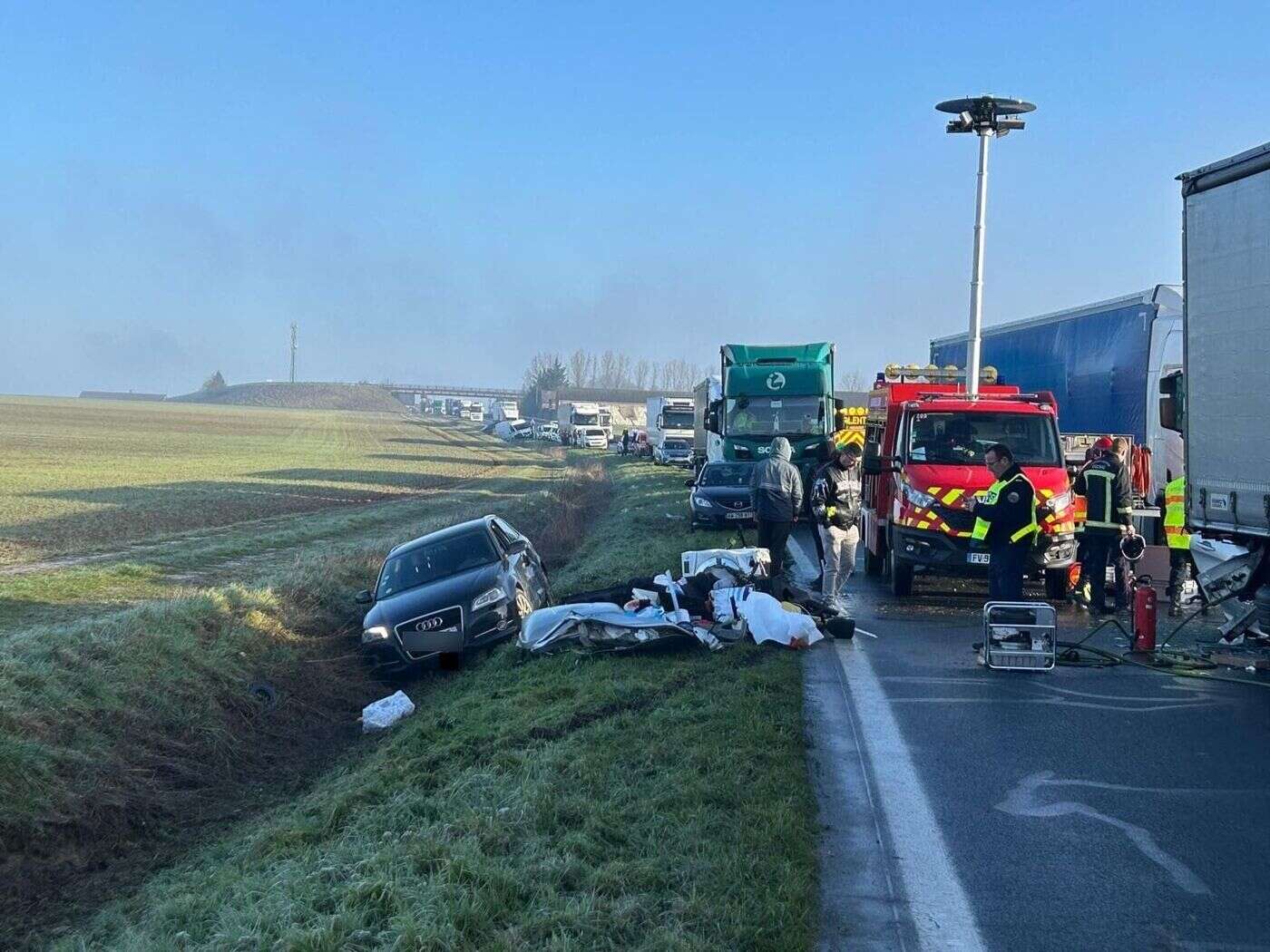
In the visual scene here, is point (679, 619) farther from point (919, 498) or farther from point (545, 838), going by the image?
point (545, 838)

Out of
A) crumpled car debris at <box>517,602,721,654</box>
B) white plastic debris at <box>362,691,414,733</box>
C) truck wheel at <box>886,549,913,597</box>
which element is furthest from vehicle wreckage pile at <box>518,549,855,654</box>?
truck wheel at <box>886,549,913,597</box>

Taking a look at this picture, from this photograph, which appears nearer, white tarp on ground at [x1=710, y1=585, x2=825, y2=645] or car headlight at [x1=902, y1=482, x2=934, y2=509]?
white tarp on ground at [x1=710, y1=585, x2=825, y2=645]

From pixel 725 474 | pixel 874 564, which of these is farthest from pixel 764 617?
pixel 725 474

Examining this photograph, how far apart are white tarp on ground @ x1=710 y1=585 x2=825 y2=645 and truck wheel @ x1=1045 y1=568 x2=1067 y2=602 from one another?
398 centimetres

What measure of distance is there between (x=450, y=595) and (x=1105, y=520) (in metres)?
7.23

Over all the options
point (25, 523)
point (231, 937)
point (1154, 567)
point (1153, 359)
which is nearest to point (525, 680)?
point (231, 937)

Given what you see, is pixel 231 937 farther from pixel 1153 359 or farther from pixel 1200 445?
pixel 1153 359

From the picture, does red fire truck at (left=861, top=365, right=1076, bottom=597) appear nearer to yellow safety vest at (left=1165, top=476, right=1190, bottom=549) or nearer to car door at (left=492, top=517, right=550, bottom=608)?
yellow safety vest at (left=1165, top=476, right=1190, bottom=549)

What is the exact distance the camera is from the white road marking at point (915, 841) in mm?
5113

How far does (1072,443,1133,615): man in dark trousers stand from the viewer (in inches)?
541

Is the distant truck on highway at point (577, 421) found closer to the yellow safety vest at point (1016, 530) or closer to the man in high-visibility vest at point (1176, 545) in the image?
the man in high-visibility vest at point (1176, 545)

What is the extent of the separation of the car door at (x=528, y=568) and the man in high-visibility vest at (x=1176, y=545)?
683 cm

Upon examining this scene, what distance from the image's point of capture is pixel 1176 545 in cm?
1294

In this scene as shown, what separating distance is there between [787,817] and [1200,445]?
5539 mm
